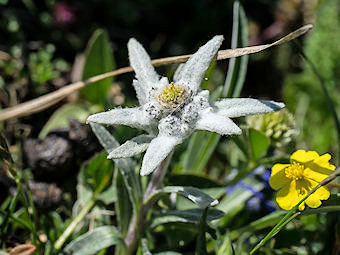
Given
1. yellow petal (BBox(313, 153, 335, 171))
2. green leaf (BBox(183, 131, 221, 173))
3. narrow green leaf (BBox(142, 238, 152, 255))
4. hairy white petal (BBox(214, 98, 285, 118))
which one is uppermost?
hairy white petal (BBox(214, 98, 285, 118))

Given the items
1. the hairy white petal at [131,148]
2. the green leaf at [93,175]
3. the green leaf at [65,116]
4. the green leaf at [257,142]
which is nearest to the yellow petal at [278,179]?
the green leaf at [257,142]

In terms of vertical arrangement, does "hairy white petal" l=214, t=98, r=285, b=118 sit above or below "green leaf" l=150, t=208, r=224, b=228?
above

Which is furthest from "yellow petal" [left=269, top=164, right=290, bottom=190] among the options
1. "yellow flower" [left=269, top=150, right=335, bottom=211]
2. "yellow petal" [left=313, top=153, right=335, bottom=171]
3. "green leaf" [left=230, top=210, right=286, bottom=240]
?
"green leaf" [left=230, top=210, right=286, bottom=240]

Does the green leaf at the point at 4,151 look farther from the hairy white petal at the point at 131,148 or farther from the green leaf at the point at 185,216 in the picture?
the green leaf at the point at 185,216

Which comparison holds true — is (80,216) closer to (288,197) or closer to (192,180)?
(192,180)

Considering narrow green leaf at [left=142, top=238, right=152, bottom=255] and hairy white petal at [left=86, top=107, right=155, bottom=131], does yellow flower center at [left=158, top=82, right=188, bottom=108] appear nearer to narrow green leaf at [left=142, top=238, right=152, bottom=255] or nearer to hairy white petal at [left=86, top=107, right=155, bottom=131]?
hairy white petal at [left=86, top=107, right=155, bottom=131]

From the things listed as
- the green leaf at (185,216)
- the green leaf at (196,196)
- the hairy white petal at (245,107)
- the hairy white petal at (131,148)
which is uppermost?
the hairy white petal at (245,107)
